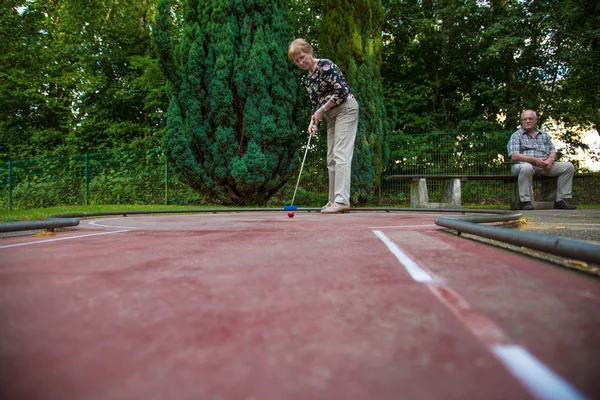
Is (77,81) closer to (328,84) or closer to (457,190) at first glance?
(328,84)

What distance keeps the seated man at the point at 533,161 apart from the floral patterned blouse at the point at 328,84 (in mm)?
3991

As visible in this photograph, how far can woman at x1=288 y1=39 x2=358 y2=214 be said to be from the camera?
4.47 metres

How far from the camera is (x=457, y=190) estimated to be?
8.09 meters

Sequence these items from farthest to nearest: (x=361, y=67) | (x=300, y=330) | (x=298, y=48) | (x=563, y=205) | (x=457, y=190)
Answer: (x=361, y=67)
(x=457, y=190)
(x=563, y=205)
(x=298, y=48)
(x=300, y=330)

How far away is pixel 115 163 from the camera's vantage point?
415 inches

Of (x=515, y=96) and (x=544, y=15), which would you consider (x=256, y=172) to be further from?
(x=515, y=96)

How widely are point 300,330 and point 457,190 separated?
806cm

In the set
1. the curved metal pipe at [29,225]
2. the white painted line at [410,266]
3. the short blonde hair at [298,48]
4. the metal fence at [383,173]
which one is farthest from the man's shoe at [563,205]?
the curved metal pipe at [29,225]

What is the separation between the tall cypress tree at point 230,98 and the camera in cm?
805

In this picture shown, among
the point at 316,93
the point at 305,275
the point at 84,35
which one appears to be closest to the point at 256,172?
the point at 316,93

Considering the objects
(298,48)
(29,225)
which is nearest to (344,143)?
(298,48)

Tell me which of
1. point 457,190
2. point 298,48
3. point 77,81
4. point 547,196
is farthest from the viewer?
point 77,81

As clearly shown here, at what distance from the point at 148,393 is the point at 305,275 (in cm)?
76

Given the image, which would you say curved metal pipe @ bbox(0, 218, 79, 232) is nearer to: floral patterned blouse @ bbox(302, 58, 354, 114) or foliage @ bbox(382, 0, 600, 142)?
floral patterned blouse @ bbox(302, 58, 354, 114)
